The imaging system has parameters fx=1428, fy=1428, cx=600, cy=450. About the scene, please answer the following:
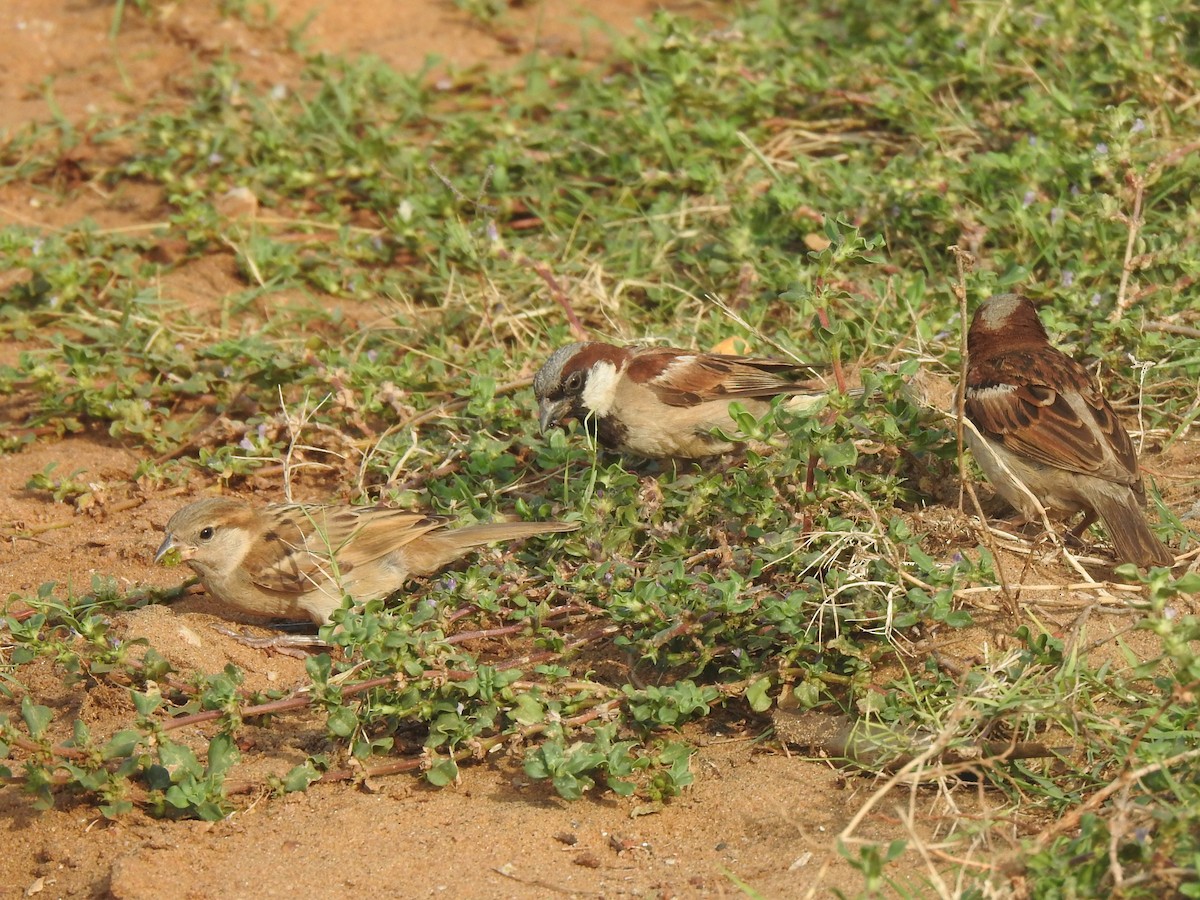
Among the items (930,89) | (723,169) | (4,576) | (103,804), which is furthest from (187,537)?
(930,89)

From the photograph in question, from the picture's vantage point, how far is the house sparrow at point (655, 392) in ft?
19.5

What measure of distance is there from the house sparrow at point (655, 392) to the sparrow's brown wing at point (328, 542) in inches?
32.8

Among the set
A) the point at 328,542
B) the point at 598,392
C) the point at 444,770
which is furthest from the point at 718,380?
the point at 444,770

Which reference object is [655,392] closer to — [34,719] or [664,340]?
[664,340]

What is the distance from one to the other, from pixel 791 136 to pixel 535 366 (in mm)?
2154

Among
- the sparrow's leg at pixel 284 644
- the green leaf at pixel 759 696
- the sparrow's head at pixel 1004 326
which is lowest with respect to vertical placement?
the sparrow's leg at pixel 284 644

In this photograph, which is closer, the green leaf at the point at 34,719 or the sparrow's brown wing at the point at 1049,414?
the green leaf at the point at 34,719

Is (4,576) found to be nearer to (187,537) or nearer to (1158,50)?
(187,537)

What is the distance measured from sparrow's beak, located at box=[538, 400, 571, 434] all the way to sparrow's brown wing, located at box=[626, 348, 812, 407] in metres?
0.32

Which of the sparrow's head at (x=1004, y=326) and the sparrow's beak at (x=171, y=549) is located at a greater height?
the sparrow's head at (x=1004, y=326)

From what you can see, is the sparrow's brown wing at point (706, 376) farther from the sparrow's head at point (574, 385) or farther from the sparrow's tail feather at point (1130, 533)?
the sparrow's tail feather at point (1130, 533)

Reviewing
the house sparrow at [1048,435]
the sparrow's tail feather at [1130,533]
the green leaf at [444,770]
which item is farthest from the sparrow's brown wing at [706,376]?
the green leaf at [444,770]

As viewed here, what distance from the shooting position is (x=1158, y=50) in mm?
7215

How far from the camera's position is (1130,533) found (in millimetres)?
4859
